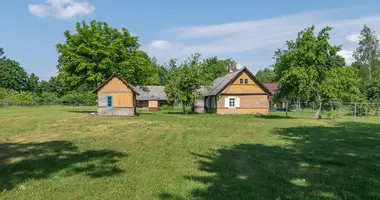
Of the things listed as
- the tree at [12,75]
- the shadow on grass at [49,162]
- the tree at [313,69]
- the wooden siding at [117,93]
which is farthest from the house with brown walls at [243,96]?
the tree at [12,75]

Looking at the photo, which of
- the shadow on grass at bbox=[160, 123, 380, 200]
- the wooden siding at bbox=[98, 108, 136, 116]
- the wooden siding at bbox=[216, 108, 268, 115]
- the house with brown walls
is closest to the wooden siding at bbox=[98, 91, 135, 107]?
the wooden siding at bbox=[98, 108, 136, 116]

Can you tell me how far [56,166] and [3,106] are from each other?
→ 206 feet

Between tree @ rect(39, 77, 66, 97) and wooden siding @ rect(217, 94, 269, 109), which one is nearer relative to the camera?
wooden siding @ rect(217, 94, 269, 109)

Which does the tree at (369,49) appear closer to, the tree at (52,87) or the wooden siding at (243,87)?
the wooden siding at (243,87)

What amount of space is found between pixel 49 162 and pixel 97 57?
108 ft

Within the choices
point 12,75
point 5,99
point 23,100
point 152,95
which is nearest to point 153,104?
point 152,95

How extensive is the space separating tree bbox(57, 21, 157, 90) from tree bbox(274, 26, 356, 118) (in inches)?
766

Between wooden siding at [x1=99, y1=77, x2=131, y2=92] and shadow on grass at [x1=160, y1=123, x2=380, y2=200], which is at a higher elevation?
wooden siding at [x1=99, y1=77, x2=131, y2=92]

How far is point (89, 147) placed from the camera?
38.9ft

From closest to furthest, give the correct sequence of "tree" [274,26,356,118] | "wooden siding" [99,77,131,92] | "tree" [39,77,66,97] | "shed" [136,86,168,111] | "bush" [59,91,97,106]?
"tree" [274,26,356,118] < "wooden siding" [99,77,131,92] < "shed" [136,86,168,111] < "bush" [59,91,97,106] < "tree" [39,77,66,97]

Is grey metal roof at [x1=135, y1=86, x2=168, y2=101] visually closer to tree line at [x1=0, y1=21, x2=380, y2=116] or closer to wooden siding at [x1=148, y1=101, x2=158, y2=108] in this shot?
wooden siding at [x1=148, y1=101, x2=158, y2=108]

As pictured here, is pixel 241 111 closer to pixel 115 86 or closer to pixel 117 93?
pixel 117 93

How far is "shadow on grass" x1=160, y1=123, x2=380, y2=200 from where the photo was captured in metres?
6.04

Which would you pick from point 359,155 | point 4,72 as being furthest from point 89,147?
point 4,72
